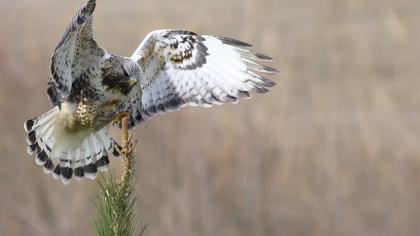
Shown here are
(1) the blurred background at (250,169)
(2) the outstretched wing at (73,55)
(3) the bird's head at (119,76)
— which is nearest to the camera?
(2) the outstretched wing at (73,55)

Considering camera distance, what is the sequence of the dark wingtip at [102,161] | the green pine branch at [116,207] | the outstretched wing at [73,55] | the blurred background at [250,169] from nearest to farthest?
1. the green pine branch at [116,207]
2. the outstretched wing at [73,55]
3. the dark wingtip at [102,161]
4. the blurred background at [250,169]

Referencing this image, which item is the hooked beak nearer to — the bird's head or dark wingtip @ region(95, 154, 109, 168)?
the bird's head

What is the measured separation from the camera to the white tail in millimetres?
6344

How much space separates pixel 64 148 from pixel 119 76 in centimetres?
62

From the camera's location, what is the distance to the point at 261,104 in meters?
9.70

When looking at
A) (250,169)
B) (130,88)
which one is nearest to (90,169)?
(130,88)

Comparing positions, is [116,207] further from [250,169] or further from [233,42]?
[250,169]

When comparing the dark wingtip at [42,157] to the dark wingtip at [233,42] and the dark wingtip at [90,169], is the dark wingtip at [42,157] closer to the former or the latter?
the dark wingtip at [90,169]

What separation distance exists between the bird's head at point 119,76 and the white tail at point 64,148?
0.31 m

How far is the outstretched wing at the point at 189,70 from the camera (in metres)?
6.34

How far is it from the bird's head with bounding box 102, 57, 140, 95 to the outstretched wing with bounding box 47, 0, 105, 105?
0.24 ft

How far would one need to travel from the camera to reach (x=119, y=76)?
604 centimetres

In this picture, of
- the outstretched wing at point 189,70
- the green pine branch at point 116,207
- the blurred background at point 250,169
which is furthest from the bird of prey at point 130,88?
the blurred background at point 250,169

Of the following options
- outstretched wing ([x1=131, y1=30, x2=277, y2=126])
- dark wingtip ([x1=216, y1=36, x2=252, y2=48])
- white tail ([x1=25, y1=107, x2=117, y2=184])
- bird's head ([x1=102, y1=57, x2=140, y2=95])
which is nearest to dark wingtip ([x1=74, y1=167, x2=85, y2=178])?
white tail ([x1=25, y1=107, x2=117, y2=184])
